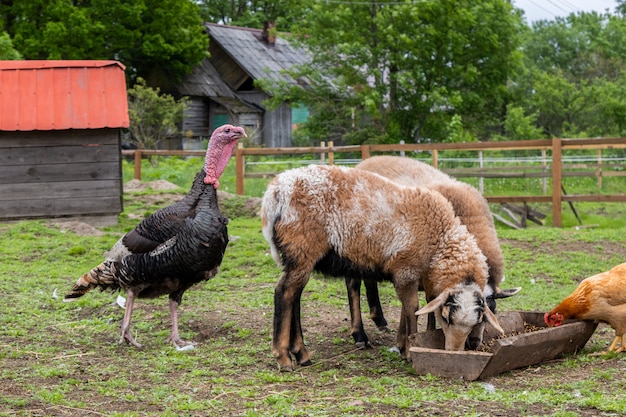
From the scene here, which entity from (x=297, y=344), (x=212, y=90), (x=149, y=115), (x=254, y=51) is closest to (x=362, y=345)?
(x=297, y=344)

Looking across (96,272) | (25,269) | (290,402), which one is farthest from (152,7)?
(290,402)

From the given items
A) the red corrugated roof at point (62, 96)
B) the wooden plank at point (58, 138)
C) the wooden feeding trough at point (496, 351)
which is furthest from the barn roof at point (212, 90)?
the wooden feeding trough at point (496, 351)

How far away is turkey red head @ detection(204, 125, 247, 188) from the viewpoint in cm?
718

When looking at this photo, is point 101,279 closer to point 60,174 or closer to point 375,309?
point 375,309

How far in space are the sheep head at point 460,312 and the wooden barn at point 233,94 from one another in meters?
29.0

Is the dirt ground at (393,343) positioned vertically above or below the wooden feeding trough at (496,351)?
below

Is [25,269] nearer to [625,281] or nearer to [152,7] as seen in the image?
[625,281]

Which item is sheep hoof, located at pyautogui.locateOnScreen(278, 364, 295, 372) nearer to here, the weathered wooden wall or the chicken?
the chicken

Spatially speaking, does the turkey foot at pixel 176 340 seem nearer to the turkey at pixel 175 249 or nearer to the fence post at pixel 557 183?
the turkey at pixel 175 249

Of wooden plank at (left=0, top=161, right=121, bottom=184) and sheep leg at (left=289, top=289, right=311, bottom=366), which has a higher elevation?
wooden plank at (left=0, top=161, right=121, bottom=184)

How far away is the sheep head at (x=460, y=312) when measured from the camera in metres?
6.06

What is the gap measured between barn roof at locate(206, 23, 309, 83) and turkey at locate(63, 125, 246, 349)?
2717 centimetres

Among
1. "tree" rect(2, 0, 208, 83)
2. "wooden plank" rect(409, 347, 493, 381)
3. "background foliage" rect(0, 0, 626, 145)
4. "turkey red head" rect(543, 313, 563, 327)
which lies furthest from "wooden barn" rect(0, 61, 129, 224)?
"tree" rect(2, 0, 208, 83)

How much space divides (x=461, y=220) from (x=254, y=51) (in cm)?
3039
